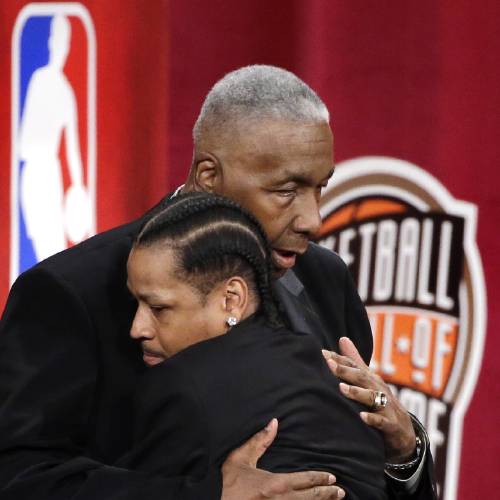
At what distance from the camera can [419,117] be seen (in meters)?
2.40

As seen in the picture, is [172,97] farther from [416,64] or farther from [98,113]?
[416,64]

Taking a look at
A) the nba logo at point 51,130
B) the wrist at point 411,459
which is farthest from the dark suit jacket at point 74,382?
the nba logo at point 51,130

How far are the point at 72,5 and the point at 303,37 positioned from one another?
22.1 inches

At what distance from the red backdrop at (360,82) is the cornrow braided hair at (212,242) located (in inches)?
48.2

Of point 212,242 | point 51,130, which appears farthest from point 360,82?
point 212,242

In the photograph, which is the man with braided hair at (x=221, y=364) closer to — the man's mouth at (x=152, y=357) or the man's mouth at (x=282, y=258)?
the man's mouth at (x=152, y=357)

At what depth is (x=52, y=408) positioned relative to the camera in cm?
122

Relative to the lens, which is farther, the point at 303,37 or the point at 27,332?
the point at 303,37

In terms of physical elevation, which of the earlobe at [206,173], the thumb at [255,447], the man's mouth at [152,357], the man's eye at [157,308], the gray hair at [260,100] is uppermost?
the gray hair at [260,100]

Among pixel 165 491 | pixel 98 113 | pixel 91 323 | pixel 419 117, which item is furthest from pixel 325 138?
pixel 98 113

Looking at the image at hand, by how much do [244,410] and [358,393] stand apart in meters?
0.19

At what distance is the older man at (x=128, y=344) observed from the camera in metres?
1.16

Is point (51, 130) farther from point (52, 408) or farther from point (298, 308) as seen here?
point (52, 408)

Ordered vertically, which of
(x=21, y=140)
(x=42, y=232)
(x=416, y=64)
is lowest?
(x=42, y=232)
